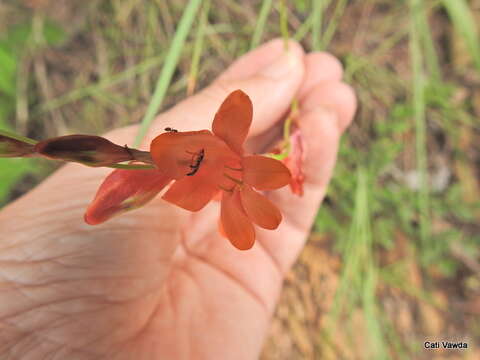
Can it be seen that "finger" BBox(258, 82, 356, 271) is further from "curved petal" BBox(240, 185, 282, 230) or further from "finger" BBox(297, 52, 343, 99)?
"curved petal" BBox(240, 185, 282, 230)

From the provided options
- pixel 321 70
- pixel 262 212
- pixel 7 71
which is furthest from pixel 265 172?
pixel 7 71

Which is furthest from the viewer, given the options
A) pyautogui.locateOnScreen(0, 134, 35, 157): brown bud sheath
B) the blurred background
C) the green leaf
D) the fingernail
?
the green leaf

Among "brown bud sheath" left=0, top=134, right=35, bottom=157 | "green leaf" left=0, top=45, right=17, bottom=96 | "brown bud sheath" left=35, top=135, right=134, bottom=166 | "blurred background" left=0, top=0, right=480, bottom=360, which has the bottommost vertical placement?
"blurred background" left=0, top=0, right=480, bottom=360

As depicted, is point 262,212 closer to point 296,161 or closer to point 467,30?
point 296,161

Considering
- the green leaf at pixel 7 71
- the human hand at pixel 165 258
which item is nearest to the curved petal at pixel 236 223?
the human hand at pixel 165 258

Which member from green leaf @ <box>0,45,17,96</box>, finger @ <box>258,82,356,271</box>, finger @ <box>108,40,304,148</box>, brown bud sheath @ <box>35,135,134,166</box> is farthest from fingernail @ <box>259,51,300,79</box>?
green leaf @ <box>0,45,17,96</box>

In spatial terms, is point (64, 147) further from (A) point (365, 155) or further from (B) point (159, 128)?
(A) point (365, 155)

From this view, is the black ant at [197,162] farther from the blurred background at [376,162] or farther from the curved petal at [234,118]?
the blurred background at [376,162]
